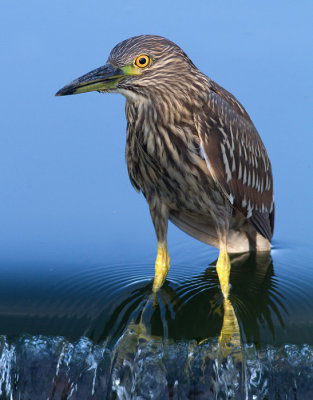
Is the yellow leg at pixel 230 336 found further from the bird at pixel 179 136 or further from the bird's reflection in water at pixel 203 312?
the bird at pixel 179 136

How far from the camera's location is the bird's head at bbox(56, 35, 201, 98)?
318cm

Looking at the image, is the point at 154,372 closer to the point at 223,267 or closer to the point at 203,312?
the point at 203,312

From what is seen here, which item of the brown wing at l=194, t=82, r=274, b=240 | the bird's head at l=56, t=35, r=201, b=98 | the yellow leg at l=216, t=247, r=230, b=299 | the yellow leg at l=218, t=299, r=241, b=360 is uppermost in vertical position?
the bird's head at l=56, t=35, r=201, b=98

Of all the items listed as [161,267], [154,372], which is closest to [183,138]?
[161,267]

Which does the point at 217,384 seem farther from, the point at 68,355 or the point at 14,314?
the point at 14,314

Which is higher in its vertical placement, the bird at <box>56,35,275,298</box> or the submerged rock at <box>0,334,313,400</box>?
the bird at <box>56,35,275,298</box>

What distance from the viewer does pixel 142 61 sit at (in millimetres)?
3203

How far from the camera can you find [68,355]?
11.9 feet

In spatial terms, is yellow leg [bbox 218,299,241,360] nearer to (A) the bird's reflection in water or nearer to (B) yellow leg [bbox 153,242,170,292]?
(A) the bird's reflection in water

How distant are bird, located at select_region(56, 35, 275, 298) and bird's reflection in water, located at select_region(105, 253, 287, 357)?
17cm

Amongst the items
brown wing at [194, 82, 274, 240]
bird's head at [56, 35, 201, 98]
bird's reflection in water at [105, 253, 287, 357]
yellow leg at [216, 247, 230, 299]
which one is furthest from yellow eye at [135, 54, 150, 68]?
bird's reflection in water at [105, 253, 287, 357]

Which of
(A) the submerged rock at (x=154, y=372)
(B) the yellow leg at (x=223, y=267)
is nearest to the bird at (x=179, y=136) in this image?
(B) the yellow leg at (x=223, y=267)

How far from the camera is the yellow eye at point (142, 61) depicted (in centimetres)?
319

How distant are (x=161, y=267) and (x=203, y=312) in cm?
45
